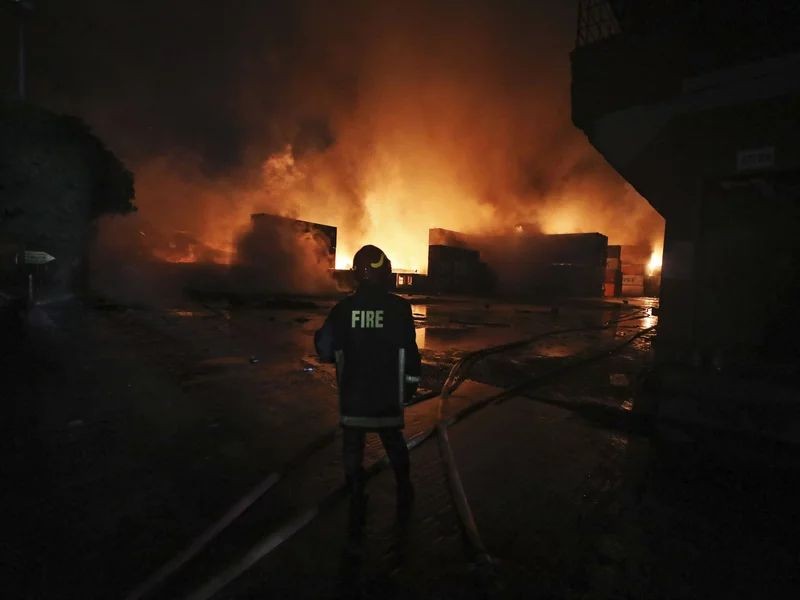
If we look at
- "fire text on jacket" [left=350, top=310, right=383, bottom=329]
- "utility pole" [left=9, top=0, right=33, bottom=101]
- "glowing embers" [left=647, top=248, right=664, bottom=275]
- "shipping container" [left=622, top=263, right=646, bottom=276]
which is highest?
"utility pole" [left=9, top=0, right=33, bottom=101]

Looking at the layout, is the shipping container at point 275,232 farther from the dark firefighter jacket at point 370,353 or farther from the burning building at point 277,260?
the dark firefighter jacket at point 370,353

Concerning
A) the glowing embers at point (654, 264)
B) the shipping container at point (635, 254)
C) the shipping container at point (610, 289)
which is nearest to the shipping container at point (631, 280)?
the shipping container at point (610, 289)

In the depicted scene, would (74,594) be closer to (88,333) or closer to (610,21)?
(610,21)

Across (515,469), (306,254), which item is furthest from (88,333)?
(306,254)

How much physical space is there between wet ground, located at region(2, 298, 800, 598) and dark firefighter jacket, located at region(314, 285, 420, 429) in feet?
2.29

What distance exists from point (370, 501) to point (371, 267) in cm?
156

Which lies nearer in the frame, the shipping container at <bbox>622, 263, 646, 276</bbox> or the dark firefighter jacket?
the dark firefighter jacket

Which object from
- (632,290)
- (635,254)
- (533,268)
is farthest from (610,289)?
(635,254)

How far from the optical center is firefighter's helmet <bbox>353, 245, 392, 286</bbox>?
264 centimetres

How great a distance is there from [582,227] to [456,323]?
206 feet

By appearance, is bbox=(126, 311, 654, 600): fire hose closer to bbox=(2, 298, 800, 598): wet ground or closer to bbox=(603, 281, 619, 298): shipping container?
bbox=(2, 298, 800, 598): wet ground

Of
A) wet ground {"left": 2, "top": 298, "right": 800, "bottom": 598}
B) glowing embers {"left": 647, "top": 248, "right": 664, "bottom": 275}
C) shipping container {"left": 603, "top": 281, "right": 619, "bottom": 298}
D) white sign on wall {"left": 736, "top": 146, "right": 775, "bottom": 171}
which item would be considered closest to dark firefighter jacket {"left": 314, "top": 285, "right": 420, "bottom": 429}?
wet ground {"left": 2, "top": 298, "right": 800, "bottom": 598}

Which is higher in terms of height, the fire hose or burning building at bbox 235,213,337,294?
burning building at bbox 235,213,337,294

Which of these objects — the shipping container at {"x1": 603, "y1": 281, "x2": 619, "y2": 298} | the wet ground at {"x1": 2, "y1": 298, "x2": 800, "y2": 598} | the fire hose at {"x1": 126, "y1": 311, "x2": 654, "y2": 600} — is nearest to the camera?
the fire hose at {"x1": 126, "y1": 311, "x2": 654, "y2": 600}
